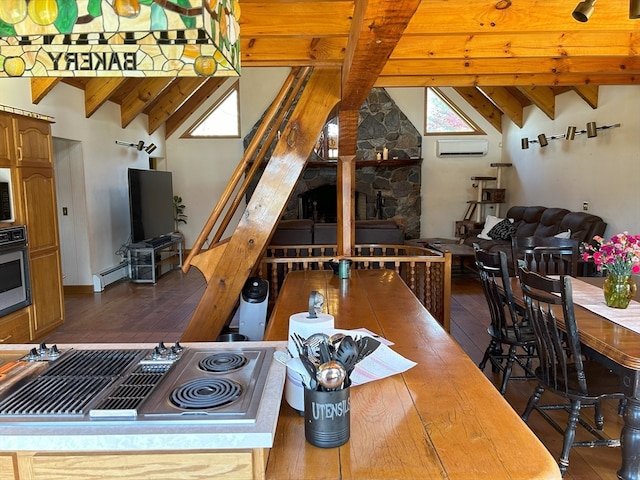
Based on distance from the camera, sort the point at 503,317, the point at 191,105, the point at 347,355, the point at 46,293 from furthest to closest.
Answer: the point at 191,105 → the point at 46,293 → the point at 503,317 → the point at 347,355

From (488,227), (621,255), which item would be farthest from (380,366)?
(488,227)

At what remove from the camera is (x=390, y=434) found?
1.10 meters

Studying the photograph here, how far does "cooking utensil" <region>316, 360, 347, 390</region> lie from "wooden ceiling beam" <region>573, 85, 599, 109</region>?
6326 mm

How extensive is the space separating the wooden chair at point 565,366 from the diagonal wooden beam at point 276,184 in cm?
162

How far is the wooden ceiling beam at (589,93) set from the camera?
594cm

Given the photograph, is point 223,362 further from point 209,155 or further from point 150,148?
point 209,155

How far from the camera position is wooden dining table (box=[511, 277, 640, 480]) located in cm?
179

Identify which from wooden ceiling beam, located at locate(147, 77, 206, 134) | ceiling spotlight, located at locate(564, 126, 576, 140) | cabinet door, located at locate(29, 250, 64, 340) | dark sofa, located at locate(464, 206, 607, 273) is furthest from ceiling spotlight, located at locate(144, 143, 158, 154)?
ceiling spotlight, located at locate(564, 126, 576, 140)

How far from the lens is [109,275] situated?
21.1ft

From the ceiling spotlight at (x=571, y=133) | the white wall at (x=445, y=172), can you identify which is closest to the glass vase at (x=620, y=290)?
the ceiling spotlight at (x=571, y=133)

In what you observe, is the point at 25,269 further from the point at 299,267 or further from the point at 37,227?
the point at 299,267

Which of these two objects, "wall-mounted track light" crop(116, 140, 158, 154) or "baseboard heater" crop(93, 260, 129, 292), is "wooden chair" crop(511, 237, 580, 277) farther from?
"wall-mounted track light" crop(116, 140, 158, 154)

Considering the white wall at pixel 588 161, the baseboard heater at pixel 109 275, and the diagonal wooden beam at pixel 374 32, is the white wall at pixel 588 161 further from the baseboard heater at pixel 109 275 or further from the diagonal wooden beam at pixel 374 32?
the baseboard heater at pixel 109 275

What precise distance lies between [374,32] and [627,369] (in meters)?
1.63
